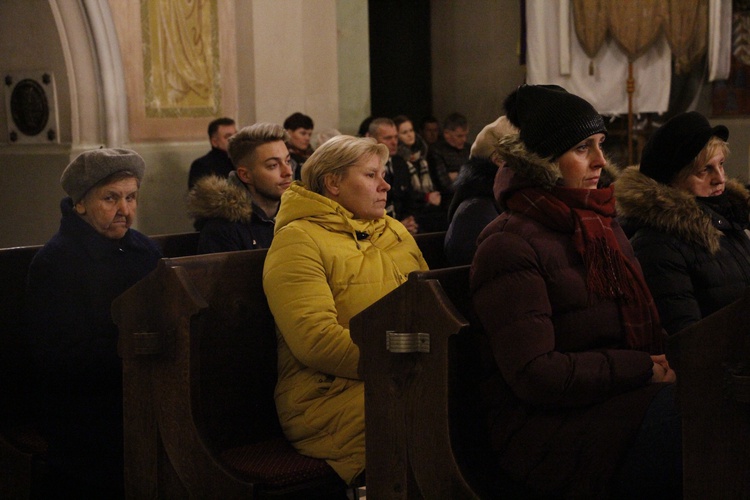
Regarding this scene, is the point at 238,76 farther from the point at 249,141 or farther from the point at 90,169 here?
the point at 90,169

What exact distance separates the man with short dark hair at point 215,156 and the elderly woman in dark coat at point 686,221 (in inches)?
167

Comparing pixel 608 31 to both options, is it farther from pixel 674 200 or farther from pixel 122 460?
pixel 122 460

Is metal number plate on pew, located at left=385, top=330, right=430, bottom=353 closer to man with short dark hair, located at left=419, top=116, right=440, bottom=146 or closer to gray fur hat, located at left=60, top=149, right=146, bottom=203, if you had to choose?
gray fur hat, located at left=60, top=149, right=146, bottom=203

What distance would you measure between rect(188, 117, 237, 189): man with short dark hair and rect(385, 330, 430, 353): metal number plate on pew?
4.79m

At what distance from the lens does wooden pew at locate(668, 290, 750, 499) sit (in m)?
2.56

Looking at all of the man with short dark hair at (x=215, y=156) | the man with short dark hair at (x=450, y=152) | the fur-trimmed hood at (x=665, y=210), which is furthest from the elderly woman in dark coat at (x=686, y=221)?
the man with short dark hair at (x=450, y=152)

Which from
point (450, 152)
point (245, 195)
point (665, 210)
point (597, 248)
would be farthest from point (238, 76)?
point (597, 248)

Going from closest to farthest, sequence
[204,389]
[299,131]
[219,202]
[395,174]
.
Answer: [204,389] → [219,202] → [299,131] → [395,174]

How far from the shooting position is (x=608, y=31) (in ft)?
30.9

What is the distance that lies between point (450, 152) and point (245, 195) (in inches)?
205

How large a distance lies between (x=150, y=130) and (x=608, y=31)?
12.9 feet

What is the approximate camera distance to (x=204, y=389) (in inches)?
137

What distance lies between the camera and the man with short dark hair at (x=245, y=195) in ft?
14.3

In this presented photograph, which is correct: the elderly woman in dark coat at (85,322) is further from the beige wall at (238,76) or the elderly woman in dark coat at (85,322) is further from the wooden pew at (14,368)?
the beige wall at (238,76)
